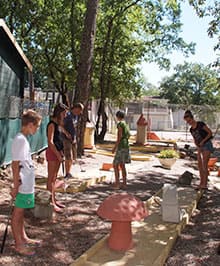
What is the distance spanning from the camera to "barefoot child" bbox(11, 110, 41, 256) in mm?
4238

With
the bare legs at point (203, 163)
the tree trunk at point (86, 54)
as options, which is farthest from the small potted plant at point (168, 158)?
the bare legs at point (203, 163)

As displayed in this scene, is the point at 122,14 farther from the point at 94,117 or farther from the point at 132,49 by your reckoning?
the point at 94,117

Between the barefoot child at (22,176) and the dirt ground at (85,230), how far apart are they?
0.28 metres

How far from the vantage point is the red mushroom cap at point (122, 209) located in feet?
15.0

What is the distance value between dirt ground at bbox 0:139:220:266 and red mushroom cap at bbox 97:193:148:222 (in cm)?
61

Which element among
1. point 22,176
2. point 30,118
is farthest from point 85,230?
point 30,118

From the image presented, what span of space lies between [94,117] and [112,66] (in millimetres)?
8886

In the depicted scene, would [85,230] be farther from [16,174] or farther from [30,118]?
[30,118]

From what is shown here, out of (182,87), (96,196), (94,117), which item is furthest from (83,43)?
(182,87)

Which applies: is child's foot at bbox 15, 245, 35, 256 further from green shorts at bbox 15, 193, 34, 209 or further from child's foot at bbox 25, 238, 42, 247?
green shorts at bbox 15, 193, 34, 209

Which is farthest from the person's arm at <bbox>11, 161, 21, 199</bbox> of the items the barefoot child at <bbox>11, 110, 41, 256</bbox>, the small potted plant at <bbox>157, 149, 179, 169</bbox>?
the small potted plant at <bbox>157, 149, 179, 169</bbox>

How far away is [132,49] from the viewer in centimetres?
2425

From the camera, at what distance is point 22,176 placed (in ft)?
14.1

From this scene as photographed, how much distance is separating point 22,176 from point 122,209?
1231mm
